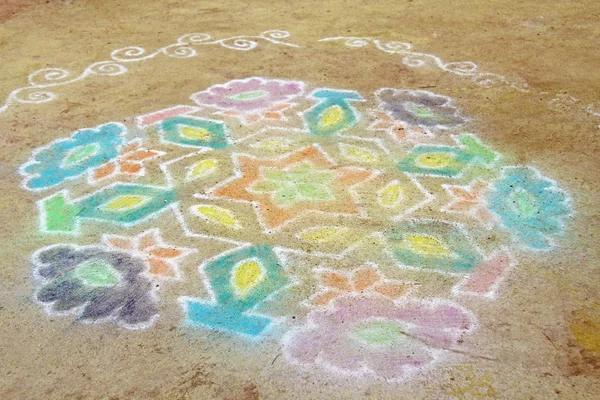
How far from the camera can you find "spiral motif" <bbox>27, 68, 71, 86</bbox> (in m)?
6.28

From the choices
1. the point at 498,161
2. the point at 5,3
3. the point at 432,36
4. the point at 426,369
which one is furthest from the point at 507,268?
the point at 5,3

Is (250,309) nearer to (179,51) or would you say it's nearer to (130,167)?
(130,167)

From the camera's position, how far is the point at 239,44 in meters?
7.09

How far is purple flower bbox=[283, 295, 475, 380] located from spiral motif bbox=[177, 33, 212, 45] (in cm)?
460

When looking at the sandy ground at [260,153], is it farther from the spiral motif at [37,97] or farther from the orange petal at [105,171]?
the orange petal at [105,171]

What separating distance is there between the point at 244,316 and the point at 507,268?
5.27 feet

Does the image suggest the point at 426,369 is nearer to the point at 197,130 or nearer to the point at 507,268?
the point at 507,268

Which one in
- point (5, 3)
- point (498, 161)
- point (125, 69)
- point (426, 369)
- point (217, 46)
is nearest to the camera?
point (426, 369)

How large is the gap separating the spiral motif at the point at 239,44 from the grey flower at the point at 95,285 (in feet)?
12.0

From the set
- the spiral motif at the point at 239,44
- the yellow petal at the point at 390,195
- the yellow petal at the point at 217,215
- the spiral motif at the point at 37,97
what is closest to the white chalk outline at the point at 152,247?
the yellow petal at the point at 217,215

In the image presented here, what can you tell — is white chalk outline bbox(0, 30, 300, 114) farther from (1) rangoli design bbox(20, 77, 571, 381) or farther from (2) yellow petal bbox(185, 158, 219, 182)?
(2) yellow petal bbox(185, 158, 219, 182)

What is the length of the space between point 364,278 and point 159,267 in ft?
4.13

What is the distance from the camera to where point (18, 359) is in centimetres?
324

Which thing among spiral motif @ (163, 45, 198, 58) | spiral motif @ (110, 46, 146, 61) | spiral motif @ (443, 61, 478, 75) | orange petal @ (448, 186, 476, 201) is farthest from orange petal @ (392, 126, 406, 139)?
spiral motif @ (110, 46, 146, 61)
